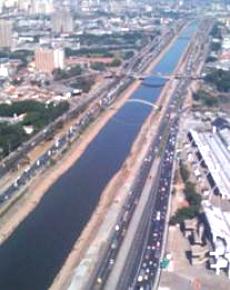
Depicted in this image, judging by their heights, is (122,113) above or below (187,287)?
below

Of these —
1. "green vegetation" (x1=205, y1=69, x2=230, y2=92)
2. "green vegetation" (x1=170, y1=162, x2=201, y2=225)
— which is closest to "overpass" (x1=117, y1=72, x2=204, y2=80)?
"green vegetation" (x1=205, y1=69, x2=230, y2=92)

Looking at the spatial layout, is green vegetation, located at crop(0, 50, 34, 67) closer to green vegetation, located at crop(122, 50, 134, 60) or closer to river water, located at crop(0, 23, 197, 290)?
green vegetation, located at crop(122, 50, 134, 60)

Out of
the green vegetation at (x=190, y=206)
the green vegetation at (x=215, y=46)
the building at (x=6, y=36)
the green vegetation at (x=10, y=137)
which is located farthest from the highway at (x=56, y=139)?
the building at (x=6, y=36)

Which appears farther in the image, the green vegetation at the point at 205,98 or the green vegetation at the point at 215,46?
the green vegetation at the point at 215,46

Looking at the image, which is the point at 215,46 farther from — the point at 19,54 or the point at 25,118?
the point at 25,118

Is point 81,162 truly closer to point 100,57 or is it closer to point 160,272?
point 160,272

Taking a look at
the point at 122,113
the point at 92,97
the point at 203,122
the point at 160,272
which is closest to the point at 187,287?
the point at 160,272

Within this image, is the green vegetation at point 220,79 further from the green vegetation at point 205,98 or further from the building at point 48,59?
the building at point 48,59
